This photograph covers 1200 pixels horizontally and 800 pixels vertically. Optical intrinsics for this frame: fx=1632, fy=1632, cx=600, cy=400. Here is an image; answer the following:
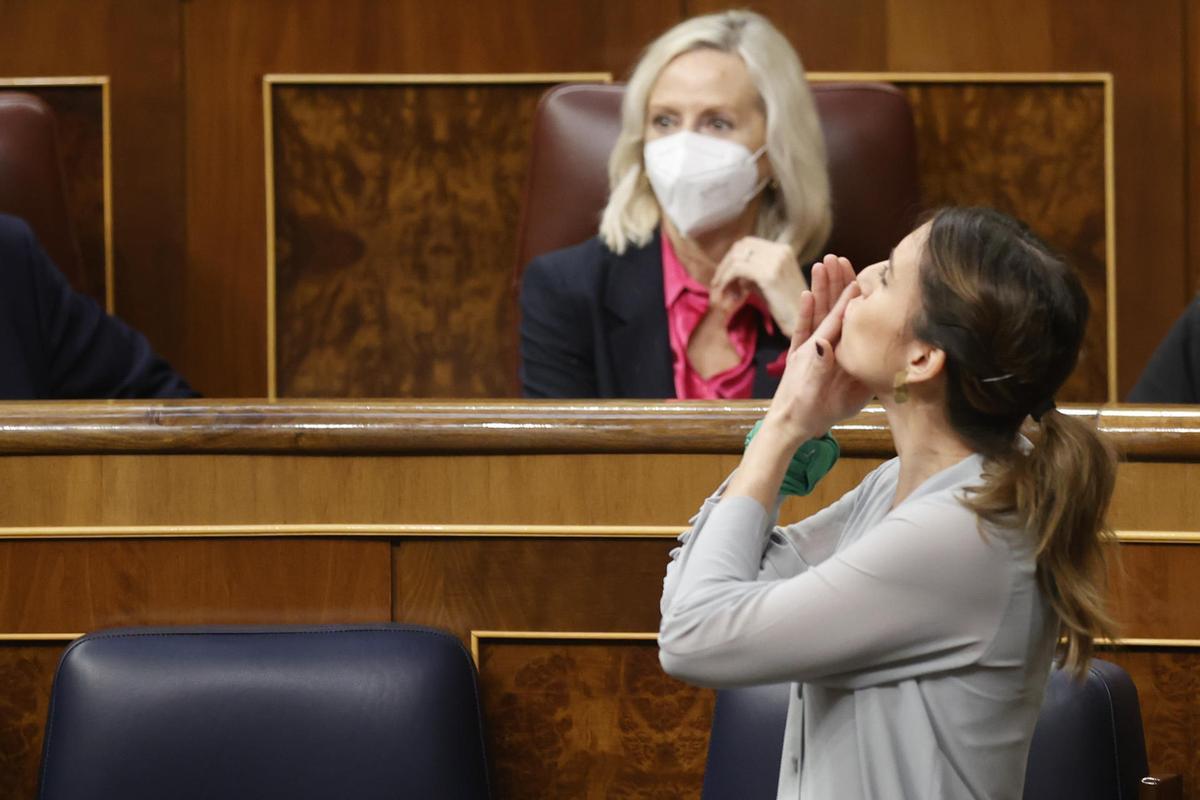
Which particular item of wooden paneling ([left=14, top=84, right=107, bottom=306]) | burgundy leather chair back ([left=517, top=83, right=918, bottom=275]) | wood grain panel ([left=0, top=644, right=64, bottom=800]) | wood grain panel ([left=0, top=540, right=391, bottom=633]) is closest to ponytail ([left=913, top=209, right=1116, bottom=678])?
wood grain panel ([left=0, top=540, right=391, bottom=633])

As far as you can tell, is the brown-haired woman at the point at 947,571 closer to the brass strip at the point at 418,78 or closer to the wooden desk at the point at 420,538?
the wooden desk at the point at 420,538

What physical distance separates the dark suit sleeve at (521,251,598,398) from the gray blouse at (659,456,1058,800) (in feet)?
2.99

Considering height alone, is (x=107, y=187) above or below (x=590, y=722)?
above

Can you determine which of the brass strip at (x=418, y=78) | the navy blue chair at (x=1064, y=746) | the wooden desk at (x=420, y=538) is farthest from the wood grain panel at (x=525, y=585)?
the brass strip at (x=418, y=78)

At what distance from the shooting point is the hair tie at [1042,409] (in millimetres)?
763

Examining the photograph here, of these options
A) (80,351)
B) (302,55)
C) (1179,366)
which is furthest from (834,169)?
(80,351)

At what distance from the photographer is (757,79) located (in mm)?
1732

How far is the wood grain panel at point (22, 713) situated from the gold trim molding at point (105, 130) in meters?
1.04

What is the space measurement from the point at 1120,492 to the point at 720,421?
26 centimetres

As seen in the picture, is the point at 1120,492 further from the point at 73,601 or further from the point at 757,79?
the point at 757,79

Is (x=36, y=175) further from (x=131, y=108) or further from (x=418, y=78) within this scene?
(x=418, y=78)

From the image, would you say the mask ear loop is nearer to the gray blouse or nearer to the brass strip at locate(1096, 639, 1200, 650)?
the brass strip at locate(1096, 639, 1200, 650)

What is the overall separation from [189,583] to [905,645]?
0.54 metres

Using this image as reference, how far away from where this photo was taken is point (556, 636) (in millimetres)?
1070
